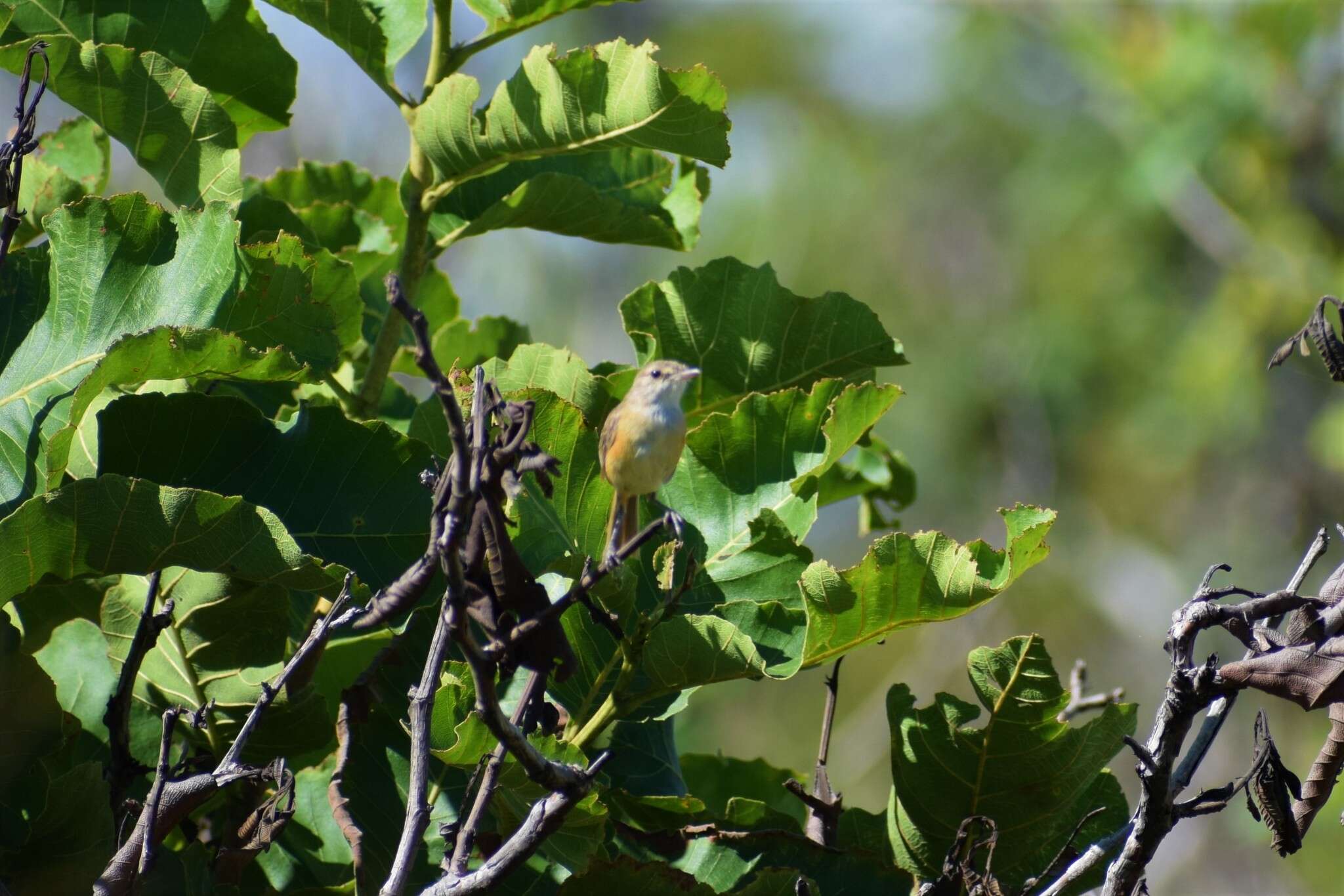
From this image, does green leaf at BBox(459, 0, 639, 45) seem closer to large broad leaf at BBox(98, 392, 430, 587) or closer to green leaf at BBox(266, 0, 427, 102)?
green leaf at BBox(266, 0, 427, 102)

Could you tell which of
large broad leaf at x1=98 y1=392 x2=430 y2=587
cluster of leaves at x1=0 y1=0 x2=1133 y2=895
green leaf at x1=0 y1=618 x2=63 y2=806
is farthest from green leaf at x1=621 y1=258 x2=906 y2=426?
green leaf at x1=0 y1=618 x2=63 y2=806

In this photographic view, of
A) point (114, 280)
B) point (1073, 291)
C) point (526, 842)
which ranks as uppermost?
point (1073, 291)

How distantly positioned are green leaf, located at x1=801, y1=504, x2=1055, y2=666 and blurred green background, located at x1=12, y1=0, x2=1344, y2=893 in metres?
3.10

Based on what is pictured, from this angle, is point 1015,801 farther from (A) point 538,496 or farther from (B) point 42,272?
(B) point 42,272

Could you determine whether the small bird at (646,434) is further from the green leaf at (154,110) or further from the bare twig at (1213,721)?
the bare twig at (1213,721)

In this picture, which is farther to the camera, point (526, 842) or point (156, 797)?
point (156, 797)

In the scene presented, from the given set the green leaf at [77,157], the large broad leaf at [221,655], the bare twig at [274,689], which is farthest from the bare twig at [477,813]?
the green leaf at [77,157]

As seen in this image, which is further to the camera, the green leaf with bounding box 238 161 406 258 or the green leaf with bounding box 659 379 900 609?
the green leaf with bounding box 238 161 406 258

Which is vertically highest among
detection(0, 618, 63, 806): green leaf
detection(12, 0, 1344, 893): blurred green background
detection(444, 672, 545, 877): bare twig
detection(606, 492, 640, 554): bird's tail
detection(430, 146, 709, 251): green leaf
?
detection(12, 0, 1344, 893): blurred green background

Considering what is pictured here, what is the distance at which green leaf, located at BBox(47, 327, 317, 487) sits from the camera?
1.45 metres

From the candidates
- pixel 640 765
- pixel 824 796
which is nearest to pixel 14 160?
pixel 640 765

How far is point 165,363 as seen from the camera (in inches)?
59.1

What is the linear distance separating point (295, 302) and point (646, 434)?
2.78 feet

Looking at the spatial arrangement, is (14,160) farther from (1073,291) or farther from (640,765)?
(1073,291)
